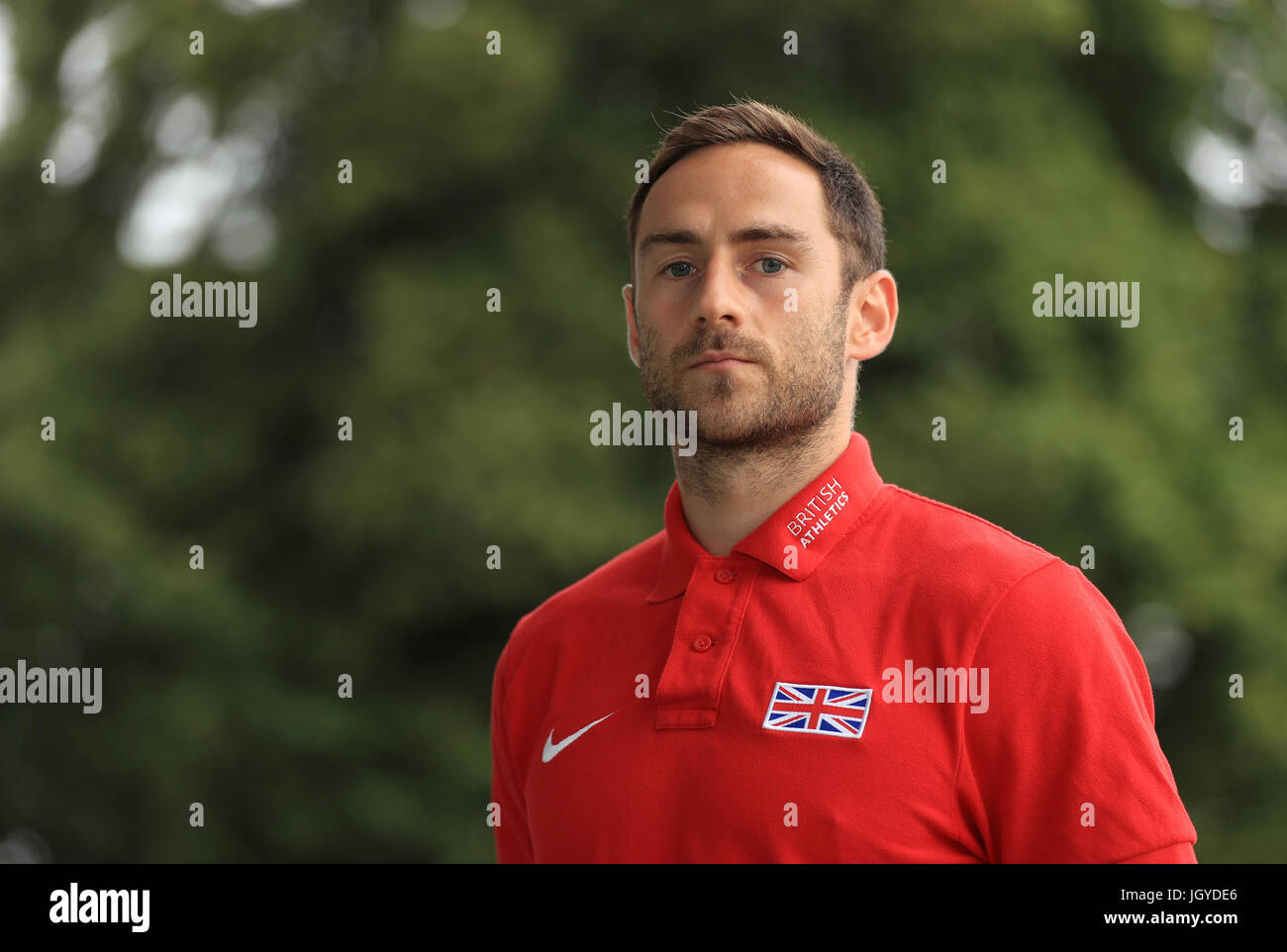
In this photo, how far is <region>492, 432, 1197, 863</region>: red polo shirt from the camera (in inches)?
72.6

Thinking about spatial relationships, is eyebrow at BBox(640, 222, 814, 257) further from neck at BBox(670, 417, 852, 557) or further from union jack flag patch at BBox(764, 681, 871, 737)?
union jack flag patch at BBox(764, 681, 871, 737)

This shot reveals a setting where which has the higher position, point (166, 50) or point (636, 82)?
point (166, 50)

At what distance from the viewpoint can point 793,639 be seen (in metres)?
2.04

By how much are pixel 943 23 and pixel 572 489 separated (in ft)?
8.94

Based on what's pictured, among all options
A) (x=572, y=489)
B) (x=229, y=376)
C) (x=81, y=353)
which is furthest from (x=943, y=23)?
(x=81, y=353)

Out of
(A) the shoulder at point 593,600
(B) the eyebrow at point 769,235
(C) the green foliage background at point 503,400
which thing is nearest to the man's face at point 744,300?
(B) the eyebrow at point 769,235

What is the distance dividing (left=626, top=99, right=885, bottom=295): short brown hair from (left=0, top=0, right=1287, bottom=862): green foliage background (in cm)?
366

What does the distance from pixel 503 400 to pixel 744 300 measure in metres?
4.20

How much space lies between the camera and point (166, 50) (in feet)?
24.7

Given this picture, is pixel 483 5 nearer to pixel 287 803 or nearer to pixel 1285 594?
pixel 287 803

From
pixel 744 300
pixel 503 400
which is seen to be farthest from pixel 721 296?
pixel 503 400

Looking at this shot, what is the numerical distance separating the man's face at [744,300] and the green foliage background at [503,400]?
12.4 ft

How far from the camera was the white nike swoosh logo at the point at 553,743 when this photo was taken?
7.13ft

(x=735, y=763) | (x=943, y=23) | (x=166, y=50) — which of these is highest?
(x=166, y=50)
